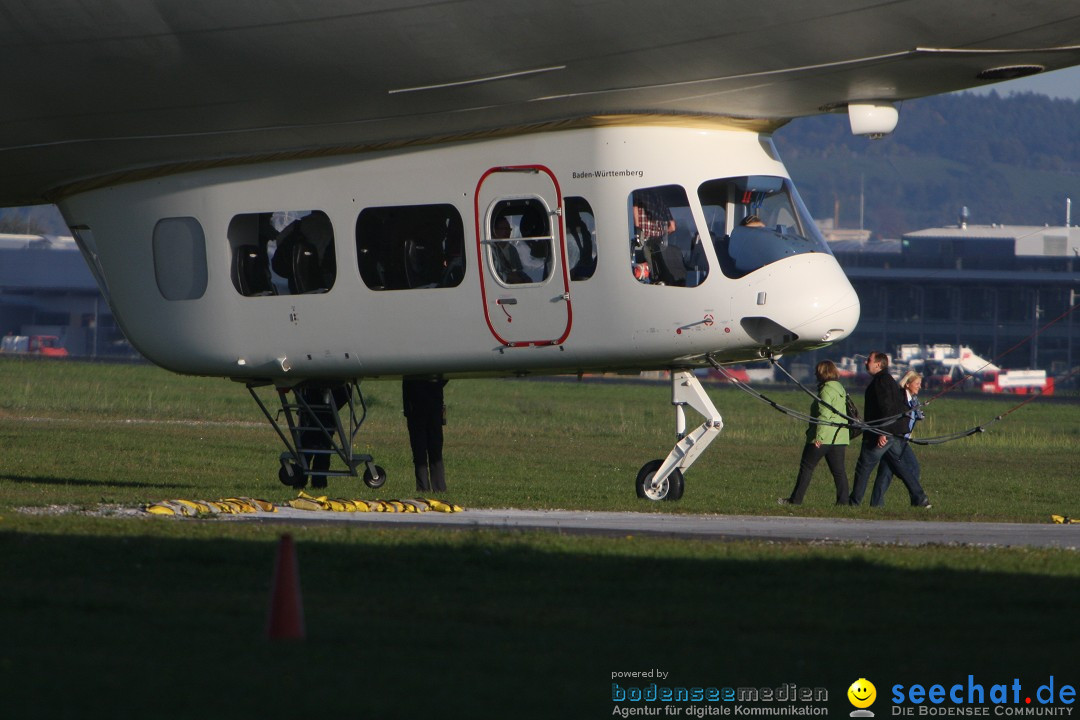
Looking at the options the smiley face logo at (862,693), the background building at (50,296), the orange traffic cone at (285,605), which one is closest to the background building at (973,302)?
the background building at (50,296)

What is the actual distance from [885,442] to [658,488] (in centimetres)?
313

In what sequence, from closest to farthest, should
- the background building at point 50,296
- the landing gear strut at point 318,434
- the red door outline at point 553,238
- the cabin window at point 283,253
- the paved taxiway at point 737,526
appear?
the paved taxiway at point 737,526
the red door outline at point 553,238
the cabin window at point 283,253
the landing gear strut at point 318,434
the background building at point 50,296

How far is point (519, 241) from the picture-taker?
15633 millimetres

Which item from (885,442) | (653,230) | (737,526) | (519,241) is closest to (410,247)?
(519,241)

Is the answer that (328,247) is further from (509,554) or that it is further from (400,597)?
(400,597)

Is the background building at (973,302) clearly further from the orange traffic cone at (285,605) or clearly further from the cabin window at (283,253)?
the orange traffic cone at (285,605)

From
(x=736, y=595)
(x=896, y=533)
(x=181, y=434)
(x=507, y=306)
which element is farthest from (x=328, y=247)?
(x=181, y=434)

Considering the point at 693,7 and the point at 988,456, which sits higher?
the point at 693,7

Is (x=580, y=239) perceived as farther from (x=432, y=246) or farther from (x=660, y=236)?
(x=432, y=246)

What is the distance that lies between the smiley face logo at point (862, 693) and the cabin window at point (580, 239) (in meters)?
8.68

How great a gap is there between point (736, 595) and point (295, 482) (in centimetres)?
955

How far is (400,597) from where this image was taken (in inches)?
377

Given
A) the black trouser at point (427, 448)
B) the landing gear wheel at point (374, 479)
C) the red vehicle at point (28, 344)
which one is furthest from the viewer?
the red vehicle at point (28, 344)

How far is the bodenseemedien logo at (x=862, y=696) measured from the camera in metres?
6.69
